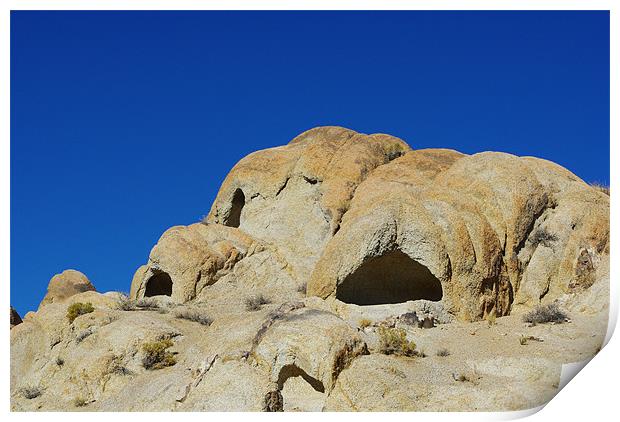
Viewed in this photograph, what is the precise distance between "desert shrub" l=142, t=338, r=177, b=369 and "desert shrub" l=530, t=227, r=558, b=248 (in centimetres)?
1124

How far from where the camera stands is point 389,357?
690 inches

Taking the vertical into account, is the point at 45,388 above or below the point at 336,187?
below

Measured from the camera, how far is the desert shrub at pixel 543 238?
24.6 metres

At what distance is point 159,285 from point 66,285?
1181 cm

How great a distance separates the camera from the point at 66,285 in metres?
40.9

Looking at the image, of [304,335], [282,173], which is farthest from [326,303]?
[282,173]

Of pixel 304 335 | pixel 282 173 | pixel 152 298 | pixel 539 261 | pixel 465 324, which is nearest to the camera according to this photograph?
pixel 304 335

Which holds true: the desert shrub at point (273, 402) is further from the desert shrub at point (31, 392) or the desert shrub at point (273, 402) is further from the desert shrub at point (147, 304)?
the desert shrub at point (147, 304)

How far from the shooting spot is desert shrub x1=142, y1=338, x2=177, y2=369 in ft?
67.3

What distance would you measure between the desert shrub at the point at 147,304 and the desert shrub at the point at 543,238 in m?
12.0

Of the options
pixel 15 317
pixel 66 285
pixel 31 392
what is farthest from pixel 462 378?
pixel 66 285

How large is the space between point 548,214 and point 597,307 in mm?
5293

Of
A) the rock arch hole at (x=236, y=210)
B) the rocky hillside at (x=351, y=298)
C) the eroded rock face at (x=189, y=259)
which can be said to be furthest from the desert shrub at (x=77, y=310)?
the rock arch hole at (x=236, y=210)

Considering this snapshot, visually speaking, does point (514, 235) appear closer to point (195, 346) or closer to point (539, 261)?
point (539, 261)
